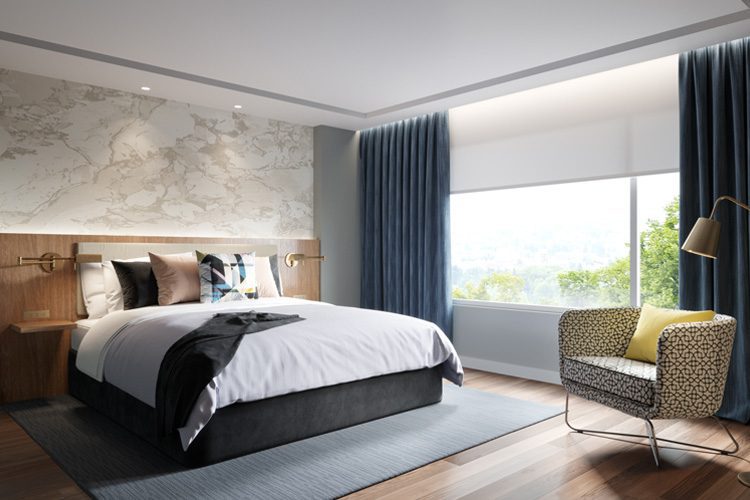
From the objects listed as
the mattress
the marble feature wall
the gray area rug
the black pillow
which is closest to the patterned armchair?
the gray area rug

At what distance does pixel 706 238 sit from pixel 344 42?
2.36 m

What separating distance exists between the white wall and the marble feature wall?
5.75 feet

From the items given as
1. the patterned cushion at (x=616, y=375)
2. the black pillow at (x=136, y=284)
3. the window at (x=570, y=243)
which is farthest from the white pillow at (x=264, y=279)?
the patterned cushion at (x=616, y=375)

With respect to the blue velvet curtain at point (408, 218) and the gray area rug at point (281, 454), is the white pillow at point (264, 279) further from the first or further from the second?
the gray area rug at point (281, 454)

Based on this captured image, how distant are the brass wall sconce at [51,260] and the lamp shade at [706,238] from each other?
3972 millimetres

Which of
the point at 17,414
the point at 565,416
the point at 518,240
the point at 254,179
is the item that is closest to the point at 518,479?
the point at 565,416

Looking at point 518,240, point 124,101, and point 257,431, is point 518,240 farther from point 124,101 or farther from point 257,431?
point 124,101

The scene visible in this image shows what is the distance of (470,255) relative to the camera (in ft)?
17.7

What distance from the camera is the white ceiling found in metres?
3.10

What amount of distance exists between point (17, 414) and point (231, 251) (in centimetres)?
204

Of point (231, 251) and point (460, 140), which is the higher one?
point (460, 140)

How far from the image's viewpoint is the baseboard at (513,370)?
460 cm

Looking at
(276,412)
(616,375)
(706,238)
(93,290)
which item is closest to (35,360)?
(93,290)

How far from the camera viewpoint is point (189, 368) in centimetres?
272
